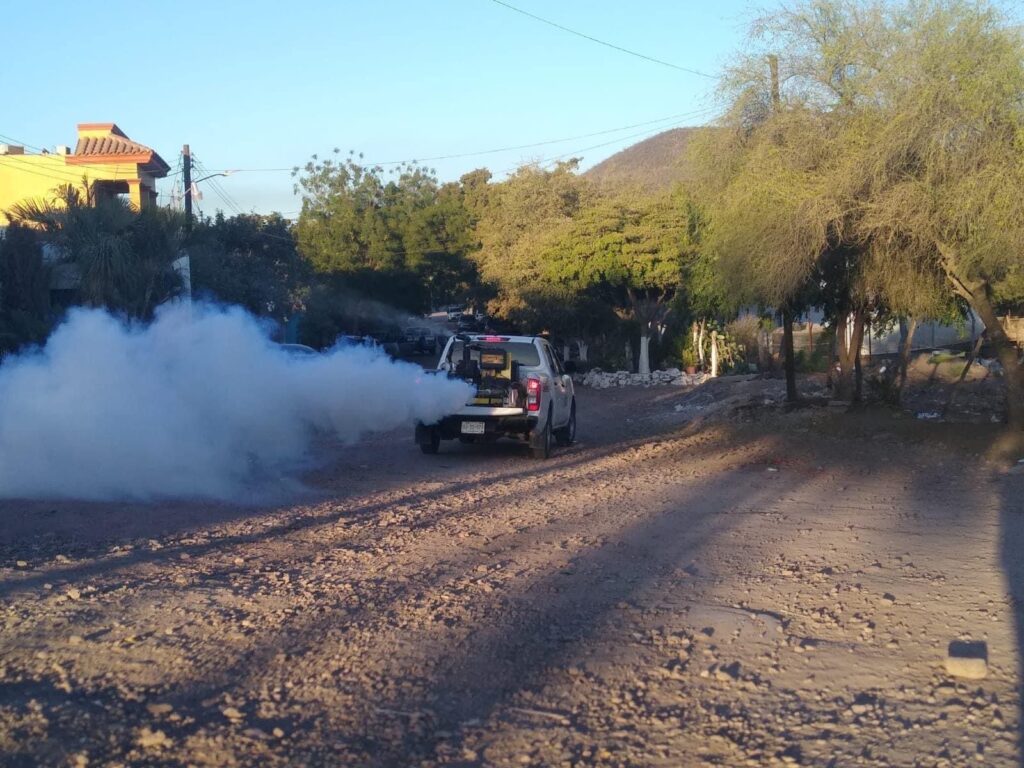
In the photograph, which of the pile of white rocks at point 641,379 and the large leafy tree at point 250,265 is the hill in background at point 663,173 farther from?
the large leafy tree at point 250,265

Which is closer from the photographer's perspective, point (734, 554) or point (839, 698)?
point (839, 698)

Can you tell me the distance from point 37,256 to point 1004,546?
1990cm

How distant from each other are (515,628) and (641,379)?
2948 centimetres

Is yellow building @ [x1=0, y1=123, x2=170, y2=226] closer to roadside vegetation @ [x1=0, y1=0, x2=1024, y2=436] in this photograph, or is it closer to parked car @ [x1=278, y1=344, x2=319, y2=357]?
roadside vegetation @ [x1=0, y1=0, x2=1024, y2=436]

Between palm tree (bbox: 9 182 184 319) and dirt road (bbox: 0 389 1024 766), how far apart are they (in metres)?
11.8

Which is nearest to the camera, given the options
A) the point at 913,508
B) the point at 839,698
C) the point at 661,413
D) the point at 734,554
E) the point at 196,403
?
the point at 839,698

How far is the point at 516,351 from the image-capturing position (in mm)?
17141

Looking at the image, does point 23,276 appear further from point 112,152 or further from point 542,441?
point 112,152

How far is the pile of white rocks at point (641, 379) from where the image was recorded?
35312mm

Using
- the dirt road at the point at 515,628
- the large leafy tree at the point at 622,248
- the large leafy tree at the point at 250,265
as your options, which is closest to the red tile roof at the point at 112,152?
the large leafy tree at the point at 250,265

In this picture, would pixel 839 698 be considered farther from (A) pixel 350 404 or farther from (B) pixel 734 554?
(A) pixel 350 404

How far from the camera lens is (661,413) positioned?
2633cm

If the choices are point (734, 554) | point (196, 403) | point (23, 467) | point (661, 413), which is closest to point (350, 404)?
point (196, 403)

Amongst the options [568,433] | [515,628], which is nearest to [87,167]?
[568,433]
